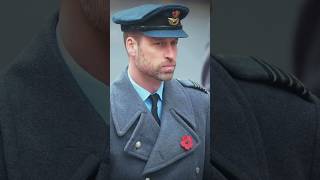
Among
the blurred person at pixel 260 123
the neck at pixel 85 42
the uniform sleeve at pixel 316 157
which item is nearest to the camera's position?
the neck at pixel 85 42

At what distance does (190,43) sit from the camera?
4.21 feet

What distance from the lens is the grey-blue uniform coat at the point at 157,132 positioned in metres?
1.28

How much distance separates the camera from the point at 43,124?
1.38 m

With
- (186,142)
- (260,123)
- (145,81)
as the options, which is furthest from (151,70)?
(260,123)

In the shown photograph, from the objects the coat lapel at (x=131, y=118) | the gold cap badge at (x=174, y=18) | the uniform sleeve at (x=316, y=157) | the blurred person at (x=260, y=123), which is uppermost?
the gold cap badge at (x=174, y=18)

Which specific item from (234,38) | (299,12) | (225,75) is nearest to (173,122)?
(225,75)

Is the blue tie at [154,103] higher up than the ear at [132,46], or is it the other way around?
the ear at [132,46]

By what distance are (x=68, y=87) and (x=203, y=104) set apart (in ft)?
0.80

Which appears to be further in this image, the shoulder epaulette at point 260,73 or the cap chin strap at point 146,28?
the shoulder epaulette at point 260,73

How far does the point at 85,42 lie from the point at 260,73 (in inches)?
15.3

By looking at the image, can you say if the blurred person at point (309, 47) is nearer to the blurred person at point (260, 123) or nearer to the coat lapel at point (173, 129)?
the blurred person at point (260, 123)

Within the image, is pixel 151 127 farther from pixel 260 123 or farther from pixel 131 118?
pixel 260 123

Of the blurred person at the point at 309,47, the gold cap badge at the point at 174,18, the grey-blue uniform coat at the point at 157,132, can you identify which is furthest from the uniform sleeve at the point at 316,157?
the gold cap badge at the point at 174,18

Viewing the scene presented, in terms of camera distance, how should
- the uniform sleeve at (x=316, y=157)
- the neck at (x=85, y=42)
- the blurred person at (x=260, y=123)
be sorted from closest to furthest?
the neck at (x=85, y=42)
the blurred person at (x=260, y=123)
the uniform sleeve at (x=316, y=157)
